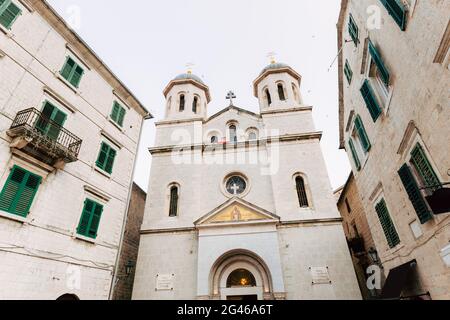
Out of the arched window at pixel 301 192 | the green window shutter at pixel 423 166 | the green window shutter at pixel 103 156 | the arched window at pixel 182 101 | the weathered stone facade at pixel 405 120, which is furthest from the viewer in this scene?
the arched window at pixel 182 101

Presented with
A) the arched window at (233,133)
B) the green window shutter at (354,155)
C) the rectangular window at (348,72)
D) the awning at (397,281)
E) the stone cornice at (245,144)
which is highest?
the arched window at (233,133)

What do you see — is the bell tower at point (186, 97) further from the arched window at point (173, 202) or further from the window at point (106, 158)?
the window at point (106, 158)

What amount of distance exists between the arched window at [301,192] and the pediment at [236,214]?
2.22 meters

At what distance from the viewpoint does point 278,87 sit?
2048 centimetres

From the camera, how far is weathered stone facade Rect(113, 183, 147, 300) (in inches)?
561

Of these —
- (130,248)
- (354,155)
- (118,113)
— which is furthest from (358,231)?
(118,113)

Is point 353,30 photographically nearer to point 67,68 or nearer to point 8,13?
point 67,68

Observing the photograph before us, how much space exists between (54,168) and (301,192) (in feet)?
42.2

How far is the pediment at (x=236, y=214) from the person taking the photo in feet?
45.2

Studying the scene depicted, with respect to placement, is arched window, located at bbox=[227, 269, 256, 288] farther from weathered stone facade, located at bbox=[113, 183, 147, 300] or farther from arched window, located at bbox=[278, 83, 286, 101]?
arched window, located at bbox=[278, 83, 286, 101]

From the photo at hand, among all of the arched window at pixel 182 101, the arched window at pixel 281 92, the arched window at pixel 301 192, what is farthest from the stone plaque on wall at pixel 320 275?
the arched window at pixel 182 101

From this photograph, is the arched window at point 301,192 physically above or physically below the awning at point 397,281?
above
